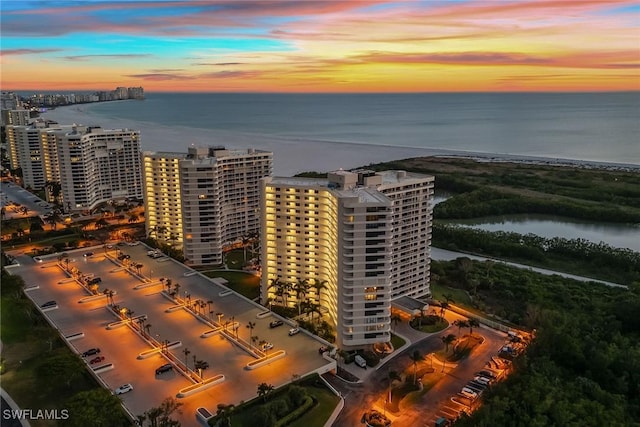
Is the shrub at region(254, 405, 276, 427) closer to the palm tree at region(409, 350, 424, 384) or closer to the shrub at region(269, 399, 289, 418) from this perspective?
the shrub at region(269, 399, 289, 418)

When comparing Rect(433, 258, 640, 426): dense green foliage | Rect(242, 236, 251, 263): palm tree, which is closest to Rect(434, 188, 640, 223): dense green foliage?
Rect(433, 258, 640, 426): dense green foliage

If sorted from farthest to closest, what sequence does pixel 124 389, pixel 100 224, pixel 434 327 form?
pixel 100 224 < pixel 434 327 < pixel 124 389

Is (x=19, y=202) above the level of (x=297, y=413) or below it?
above

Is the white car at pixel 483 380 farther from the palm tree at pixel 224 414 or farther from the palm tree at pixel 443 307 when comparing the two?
the palm tree at pixel 224 414

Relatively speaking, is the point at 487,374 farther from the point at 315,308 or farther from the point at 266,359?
the point at 266,359

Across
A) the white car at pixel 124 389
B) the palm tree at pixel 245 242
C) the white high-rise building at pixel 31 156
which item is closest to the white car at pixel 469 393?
the white car at pixel 124 389

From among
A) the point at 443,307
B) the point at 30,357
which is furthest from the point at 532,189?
the point at 30,357
